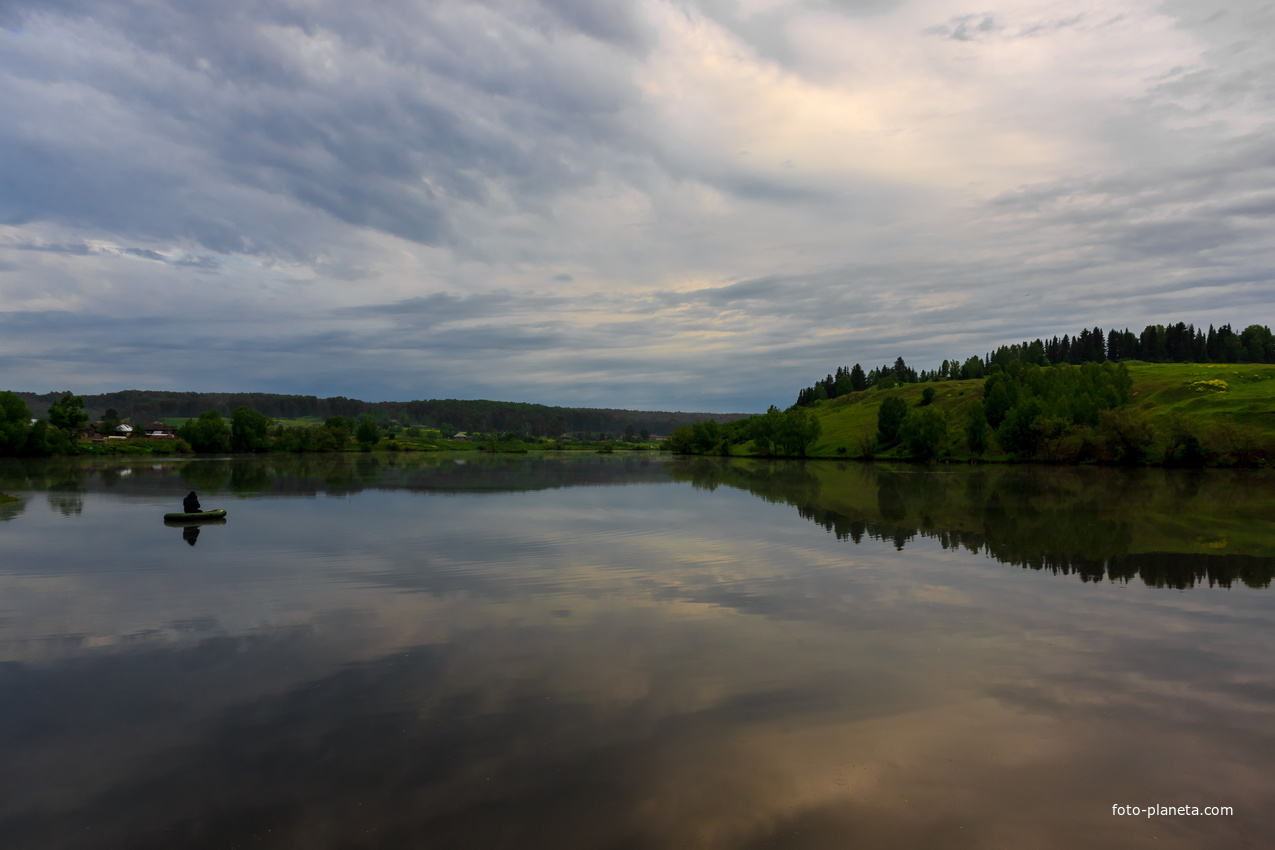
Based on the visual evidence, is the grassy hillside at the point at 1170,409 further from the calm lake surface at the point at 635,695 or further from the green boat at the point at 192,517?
the green boat at the point at 192,517

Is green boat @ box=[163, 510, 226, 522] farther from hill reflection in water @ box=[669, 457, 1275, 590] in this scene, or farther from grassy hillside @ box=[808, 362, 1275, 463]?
A: grassy hillside @ box=[808, 362, 1275, 463]

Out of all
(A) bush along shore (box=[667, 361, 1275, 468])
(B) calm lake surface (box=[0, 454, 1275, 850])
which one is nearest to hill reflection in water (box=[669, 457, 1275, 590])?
(B) calm lake surface (box=[0, 454, 1275, 850])

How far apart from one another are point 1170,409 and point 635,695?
134 m

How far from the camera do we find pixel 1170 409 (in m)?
112

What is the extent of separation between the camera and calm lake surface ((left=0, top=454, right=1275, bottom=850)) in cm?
794

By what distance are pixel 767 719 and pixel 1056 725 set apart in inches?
174

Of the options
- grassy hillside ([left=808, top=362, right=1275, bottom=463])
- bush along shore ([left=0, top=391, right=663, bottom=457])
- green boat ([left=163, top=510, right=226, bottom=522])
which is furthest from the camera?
bush along shore ([left=0, top=391, right=663, bottom=457])

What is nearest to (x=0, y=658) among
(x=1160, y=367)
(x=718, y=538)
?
(x=718, y=538)

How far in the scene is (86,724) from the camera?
10570 millimetres

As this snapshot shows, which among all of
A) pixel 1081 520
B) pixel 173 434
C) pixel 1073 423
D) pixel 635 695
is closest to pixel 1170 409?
pixel 1073 423

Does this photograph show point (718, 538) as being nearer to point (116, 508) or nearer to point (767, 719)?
point (767, 719)

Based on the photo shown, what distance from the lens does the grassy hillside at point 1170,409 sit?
302 feet

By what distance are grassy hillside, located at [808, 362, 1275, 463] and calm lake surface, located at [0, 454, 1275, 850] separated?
83195 millimetres

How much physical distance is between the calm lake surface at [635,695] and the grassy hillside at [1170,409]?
3275 inches
